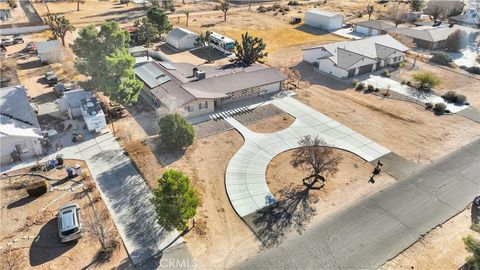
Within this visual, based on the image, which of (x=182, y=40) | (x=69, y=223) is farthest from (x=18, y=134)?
(x=182, y=40)

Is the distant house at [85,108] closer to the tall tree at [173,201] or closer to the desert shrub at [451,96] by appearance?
the tall tree at [173,201]

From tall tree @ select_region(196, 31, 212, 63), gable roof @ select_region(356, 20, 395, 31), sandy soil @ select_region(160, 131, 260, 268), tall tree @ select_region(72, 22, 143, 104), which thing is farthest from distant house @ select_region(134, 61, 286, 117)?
gable roof @ select_region(356, 20, 395, 31)

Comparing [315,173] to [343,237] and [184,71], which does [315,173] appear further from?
[184,71]

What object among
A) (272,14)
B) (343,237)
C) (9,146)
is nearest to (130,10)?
(272,14)

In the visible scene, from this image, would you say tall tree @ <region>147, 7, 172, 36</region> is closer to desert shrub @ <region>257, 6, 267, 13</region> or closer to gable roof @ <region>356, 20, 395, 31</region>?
desert shrub @ <region>257, 6, 267, 13</region>

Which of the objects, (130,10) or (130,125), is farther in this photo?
(130,10)

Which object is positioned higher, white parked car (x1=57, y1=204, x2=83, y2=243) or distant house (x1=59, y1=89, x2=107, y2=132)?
distant house (x1=59, y1=89, x2=107, y2=132)
